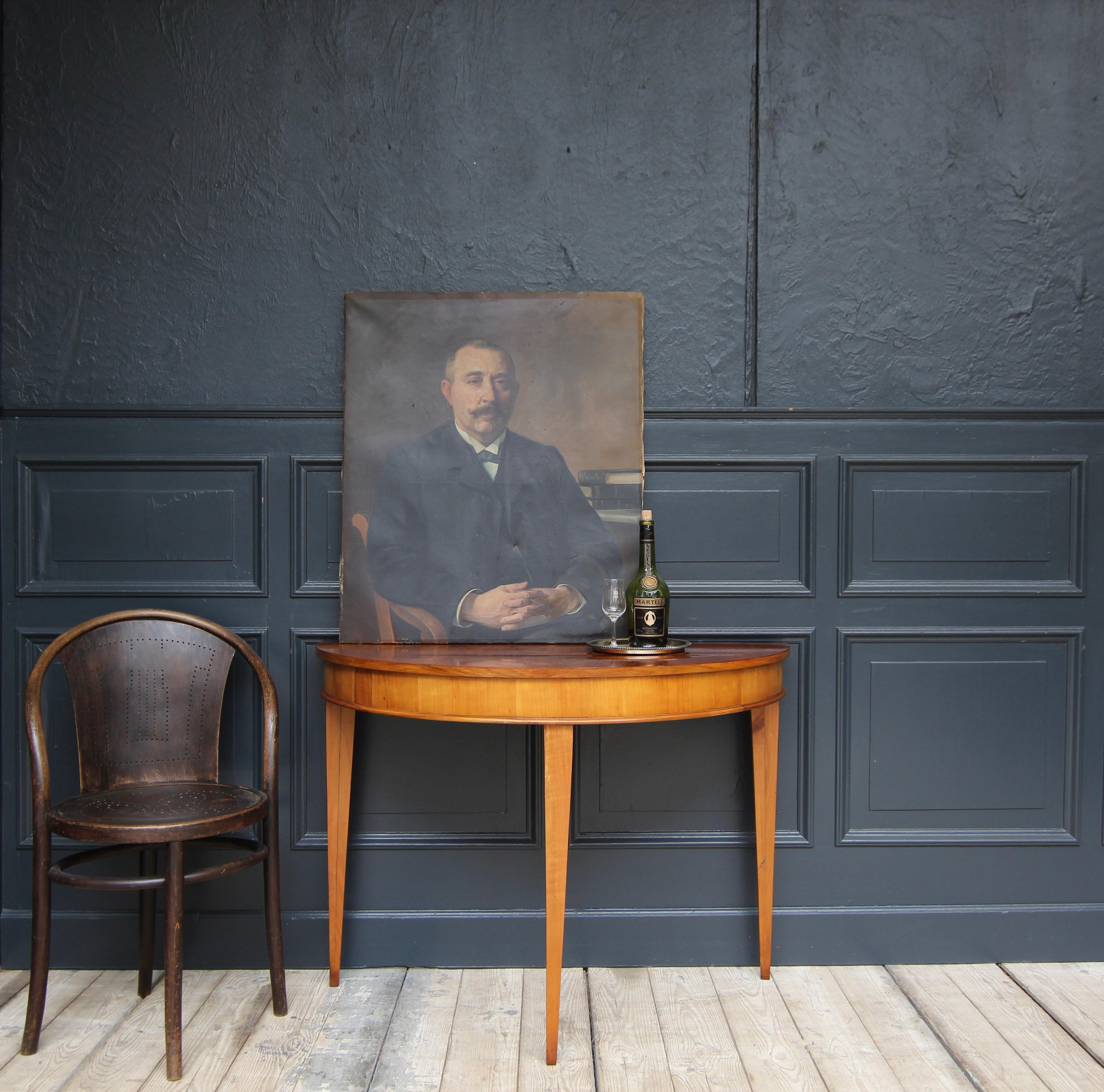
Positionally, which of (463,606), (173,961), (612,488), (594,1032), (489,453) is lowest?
(594,1032)

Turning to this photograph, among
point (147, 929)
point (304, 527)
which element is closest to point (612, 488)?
point (304, 527)

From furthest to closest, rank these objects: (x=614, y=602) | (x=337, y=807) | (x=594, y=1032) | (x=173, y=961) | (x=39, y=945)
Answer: (x=337, y=807) → (x=614, y=602) → (x=594, y=1032) → (x=39, y=945) → (x=173, y=961)

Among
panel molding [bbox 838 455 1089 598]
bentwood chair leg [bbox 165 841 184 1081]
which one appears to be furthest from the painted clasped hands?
bentwood chair leg [bbox 165 841 184 1081]

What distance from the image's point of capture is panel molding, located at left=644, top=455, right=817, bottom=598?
2.51 metres

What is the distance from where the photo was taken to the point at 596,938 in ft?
8.06

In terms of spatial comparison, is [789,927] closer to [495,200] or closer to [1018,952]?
[1018,952]

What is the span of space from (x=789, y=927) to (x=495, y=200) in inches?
88.4

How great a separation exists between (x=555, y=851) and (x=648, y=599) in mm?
673

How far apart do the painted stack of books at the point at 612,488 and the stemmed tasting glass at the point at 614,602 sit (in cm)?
22

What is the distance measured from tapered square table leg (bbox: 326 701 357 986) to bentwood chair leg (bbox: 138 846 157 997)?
1.49 ft

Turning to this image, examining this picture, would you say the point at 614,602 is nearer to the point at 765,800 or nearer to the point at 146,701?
the point at 765,800

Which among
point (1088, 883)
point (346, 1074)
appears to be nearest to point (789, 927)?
point (1088, 883)

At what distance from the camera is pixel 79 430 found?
2.46 meters

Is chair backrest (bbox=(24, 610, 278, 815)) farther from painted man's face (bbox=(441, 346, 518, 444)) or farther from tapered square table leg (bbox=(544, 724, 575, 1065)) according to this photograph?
painted man's face (bbox=(441, 346, 518, 444))
